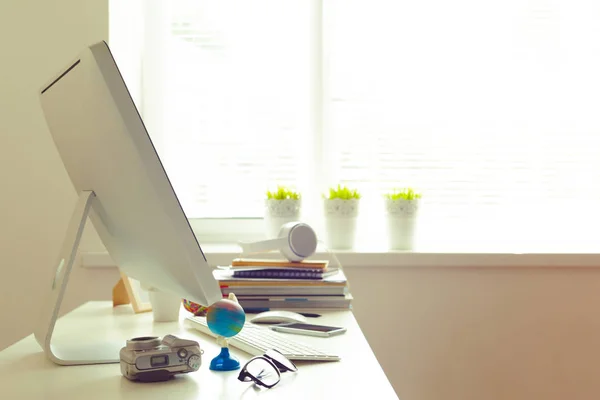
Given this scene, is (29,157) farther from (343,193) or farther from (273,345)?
(273,345)

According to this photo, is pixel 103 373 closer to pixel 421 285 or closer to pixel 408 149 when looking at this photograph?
pixel 421 285

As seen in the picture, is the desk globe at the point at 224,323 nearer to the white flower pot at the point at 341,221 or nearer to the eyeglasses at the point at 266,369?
the eyeglasses at the point at 266,369

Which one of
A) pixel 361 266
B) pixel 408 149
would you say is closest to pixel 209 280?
pixel 361 266

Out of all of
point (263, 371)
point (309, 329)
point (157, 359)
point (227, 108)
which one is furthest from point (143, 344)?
point (227, 108)

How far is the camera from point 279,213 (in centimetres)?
231

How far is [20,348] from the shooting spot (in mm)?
1246

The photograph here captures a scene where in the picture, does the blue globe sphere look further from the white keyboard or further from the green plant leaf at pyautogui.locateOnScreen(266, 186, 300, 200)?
the green plant leaf at pyautogui.locateOnScreen(266, 186, 300, 200)

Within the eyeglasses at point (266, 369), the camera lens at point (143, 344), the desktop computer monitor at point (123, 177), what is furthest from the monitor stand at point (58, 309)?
the eyeglasses at point (266, 369)

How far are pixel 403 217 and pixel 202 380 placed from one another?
1419 mm

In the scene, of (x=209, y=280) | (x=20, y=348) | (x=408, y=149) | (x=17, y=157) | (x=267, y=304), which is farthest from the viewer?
(x=408, y=149)

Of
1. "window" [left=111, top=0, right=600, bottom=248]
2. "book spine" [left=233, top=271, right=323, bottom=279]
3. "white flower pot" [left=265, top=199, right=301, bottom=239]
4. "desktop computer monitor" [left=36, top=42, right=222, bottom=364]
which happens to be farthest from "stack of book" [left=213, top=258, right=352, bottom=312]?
"window" [left=111, top=0, right=600, bottom=248]

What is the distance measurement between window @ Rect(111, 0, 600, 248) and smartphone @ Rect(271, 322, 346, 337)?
3.87 feet

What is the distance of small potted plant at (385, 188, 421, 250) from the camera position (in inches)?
92.0

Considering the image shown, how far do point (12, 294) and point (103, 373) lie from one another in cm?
134
